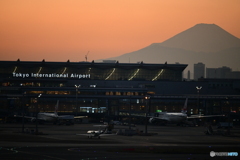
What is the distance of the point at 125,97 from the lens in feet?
630

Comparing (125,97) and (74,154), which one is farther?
(125,97)

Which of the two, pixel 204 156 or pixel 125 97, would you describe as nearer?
pixel 204 156

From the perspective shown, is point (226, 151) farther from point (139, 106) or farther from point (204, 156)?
point (139, 106)

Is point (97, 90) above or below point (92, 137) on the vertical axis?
above

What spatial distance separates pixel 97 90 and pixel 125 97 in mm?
13348

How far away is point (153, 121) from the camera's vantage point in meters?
155

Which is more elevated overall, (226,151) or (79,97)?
(79,97)

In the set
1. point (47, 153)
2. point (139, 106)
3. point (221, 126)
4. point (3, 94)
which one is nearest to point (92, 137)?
point (47, 153)

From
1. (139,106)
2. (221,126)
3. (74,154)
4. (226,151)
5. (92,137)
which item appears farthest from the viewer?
(139,106)

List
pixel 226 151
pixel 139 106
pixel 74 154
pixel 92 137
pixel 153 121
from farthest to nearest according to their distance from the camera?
1. pixel 139 106
2. pixel 153 121
3. pixel 92 137
4. pixel 226 151
5. pixel 74 154

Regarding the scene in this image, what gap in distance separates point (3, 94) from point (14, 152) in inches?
5241

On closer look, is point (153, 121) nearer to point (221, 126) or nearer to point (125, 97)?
point (221, 126)

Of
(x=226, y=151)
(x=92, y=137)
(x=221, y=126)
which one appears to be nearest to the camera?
(x=226, y=151)

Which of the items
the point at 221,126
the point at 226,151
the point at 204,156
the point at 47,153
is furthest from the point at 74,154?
the point at 221,126
